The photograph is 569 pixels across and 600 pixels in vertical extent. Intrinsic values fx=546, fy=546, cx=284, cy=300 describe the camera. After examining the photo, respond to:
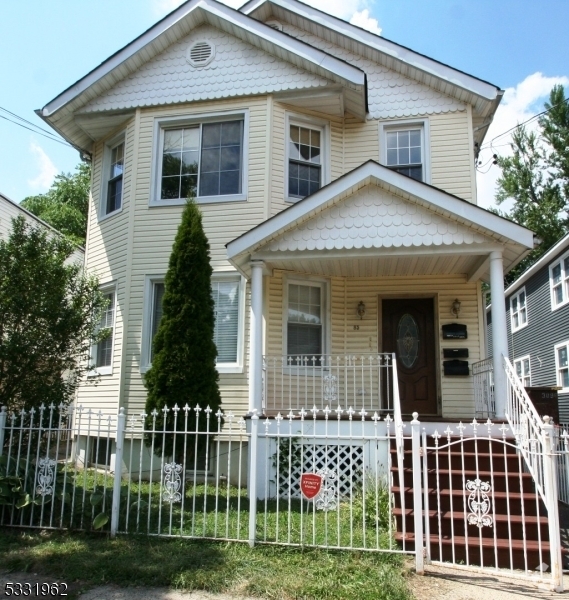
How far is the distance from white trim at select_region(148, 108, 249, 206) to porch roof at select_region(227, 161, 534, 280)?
2244 mm

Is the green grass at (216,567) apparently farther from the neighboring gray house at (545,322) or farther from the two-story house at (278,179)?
the neighboring gray house at (545,322)

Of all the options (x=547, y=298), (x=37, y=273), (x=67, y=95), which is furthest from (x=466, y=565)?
(x=547, y=298)

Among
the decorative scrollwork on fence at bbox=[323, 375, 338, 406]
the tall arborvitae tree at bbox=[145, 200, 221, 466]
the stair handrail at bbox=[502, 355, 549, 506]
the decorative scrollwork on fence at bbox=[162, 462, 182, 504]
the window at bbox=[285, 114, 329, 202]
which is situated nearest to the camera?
the stair handrail at bbox=[502, 355, 549, 506]

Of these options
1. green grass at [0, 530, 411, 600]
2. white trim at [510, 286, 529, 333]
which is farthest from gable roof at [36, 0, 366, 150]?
white trim at [510, 286, 529, 333]

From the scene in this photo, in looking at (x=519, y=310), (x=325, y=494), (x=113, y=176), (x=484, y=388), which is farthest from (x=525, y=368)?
(x=325, y=494)

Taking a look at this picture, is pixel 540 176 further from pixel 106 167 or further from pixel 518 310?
pixel 106 167

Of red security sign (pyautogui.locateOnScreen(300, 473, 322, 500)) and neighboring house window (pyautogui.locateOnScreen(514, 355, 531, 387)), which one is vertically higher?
neighboring house window (pyautogui.locateOnScreen(514, 355, 531, 387))

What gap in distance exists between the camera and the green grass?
4691 millimetres

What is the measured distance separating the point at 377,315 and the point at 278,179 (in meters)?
3.28

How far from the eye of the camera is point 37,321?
7500 mm

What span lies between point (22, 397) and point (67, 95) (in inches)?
271

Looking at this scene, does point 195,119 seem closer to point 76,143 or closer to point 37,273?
point 76,143

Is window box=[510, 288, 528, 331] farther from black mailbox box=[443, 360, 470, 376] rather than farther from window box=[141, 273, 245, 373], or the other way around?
window box=[141, 273, 245, 373]

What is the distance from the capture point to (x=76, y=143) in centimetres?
1264
